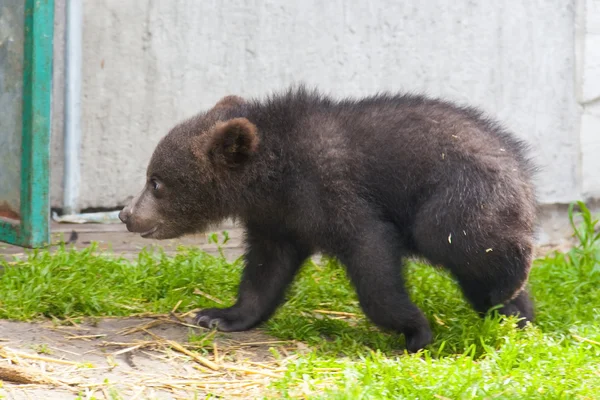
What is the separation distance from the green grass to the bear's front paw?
6.7 inches

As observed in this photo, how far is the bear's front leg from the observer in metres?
5.93

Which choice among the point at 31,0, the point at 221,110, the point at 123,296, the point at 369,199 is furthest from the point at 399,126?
the point at 31,0

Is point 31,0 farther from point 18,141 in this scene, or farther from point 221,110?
point 221,110

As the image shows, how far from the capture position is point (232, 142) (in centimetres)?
559

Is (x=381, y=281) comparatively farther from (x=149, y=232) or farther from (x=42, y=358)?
(x=42, y=358)

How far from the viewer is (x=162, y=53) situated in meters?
8.41

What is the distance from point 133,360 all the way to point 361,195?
5.16 feet

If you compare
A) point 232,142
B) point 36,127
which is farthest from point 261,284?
point 36,127

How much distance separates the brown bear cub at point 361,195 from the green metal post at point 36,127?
4.12ft

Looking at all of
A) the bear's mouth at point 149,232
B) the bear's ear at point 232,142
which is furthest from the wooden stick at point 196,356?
the bear's ear at point 232,142

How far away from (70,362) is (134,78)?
13.2 ft

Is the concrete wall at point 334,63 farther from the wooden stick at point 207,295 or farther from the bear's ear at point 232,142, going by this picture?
the bear's ear at point 232,142

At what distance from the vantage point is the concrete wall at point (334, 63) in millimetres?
8375

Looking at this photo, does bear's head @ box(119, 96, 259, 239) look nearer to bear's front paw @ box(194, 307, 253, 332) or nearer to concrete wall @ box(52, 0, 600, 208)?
bear's front paw @ box(194, 307, 253, 332)
